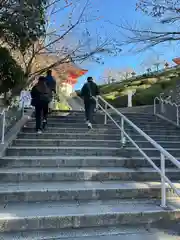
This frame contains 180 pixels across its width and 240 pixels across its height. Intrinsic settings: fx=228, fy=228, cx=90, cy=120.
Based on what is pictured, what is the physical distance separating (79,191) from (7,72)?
5.23 m

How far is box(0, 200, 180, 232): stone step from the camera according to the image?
268cm

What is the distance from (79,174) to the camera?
391 cm

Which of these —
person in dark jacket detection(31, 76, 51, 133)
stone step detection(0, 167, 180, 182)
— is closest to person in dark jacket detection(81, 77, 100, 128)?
person in dark jacket detection(31, 76, 51, 133)

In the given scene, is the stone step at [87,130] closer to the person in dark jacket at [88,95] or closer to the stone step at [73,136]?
the stone step at [73,136]

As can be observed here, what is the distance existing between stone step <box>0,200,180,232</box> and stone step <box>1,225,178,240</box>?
0.06 metres

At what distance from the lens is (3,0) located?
593cm

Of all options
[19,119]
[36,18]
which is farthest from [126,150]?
[36,18]

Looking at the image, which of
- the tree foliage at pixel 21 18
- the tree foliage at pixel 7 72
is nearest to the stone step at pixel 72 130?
the tree foliage at pixel 7 72

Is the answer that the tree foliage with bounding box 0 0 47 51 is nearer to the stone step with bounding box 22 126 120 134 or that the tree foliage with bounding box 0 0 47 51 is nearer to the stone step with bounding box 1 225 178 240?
the stone step with bounding box 22 126 120 134

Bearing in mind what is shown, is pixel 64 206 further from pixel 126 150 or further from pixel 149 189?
pixel 126 150

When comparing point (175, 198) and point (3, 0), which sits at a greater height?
point (3, 0)

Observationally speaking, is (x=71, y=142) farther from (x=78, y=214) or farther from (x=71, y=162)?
(x=78, y=214)

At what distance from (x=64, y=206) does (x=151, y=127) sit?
478cm

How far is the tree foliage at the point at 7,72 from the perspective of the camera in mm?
7070
